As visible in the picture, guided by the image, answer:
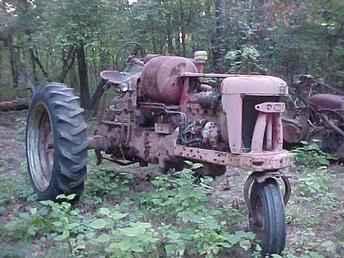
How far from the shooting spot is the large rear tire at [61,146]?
479cm

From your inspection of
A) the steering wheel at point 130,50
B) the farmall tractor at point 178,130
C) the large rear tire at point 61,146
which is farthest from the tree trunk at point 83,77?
the large rear tire at point 61,146

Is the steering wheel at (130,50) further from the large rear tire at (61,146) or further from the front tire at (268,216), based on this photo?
the front tire at (268,216)

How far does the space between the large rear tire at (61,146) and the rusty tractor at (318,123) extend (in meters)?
3.83

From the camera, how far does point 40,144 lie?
18.7 ft

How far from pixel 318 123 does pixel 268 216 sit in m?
4.48

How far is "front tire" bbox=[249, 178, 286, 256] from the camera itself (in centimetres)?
384

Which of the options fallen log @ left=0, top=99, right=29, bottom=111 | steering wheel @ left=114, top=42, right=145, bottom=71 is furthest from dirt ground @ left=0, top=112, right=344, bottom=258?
steering wheel @ left=114, top=42, right=145, bottom=71

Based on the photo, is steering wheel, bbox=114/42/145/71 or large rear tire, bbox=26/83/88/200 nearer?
large rear tire, bbox=26/83/88/200

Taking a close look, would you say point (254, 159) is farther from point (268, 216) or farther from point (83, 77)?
point (83, 77)

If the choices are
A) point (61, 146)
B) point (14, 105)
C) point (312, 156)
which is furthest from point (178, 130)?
point (14, 105)

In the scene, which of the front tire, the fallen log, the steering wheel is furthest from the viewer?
the steering wheel

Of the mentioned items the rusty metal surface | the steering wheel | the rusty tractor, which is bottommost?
the rusty tractor

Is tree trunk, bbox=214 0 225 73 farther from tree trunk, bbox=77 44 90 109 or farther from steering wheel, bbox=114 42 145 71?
tree trunk, bbox=77 44 90 109

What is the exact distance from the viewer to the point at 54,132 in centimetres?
490
